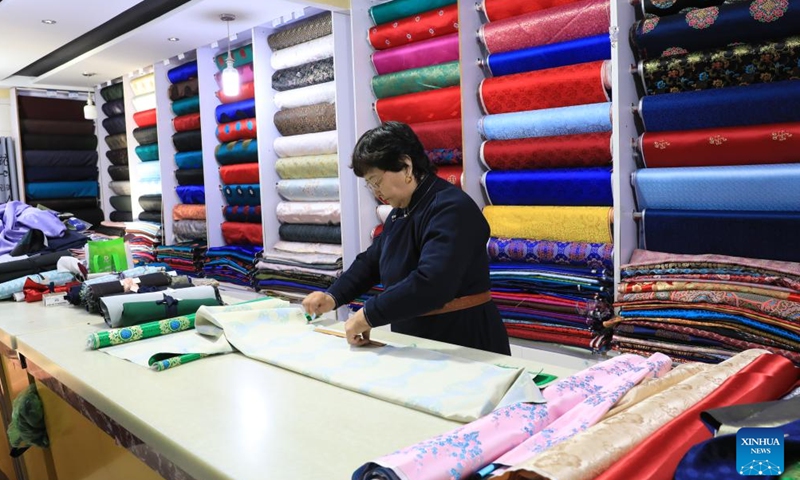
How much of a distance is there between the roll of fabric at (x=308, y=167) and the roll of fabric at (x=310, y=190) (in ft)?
0.13

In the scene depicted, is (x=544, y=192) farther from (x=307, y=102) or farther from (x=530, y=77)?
(x=307, y=102)

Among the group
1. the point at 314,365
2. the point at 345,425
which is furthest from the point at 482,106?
the point at 345,425

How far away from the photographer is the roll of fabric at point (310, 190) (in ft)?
13.5

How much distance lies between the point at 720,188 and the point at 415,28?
175cm

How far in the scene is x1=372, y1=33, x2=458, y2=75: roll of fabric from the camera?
11.1ft

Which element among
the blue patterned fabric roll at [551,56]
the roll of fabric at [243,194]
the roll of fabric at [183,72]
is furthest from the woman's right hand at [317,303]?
the roll of fabric at [183,72]

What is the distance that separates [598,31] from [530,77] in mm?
344

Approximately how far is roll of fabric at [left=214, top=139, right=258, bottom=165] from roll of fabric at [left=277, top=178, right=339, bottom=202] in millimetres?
349

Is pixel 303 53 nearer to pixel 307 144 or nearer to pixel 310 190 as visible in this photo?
pixel 307 144

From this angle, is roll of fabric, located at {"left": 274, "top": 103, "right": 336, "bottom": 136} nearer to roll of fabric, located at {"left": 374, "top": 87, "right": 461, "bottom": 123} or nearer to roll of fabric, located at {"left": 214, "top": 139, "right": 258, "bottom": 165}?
roll of fabric, located at {"left": 214, "top": 139, "right": 258, "bottom": 165}

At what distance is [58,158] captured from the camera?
6566 millimetres

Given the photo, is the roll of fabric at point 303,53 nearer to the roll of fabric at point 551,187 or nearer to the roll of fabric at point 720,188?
the roll of fabric at point 551,187

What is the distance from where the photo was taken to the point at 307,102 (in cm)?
420

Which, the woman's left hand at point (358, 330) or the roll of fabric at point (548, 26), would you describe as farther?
the roll of fabric at point (548, 26)
